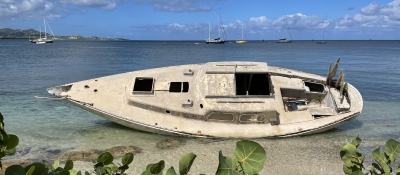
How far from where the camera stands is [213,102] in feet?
49.6

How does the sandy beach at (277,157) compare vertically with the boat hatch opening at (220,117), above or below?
below

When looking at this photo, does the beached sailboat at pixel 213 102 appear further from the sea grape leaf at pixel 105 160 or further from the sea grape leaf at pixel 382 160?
the sea grape leaf at pixel 105 160

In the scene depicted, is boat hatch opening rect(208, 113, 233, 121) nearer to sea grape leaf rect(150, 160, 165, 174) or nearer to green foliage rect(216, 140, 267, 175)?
sea grape leaf rect(150, 160, 165, 174)

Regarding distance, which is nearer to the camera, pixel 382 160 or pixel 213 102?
pixel 382 160

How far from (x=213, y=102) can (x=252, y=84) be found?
427 centimetres

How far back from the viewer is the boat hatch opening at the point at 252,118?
1498 cm

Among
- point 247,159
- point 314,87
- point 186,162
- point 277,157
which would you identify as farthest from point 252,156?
point 314,87

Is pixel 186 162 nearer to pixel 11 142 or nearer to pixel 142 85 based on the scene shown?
pixel 11 142

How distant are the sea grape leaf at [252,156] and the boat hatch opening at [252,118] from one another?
41.2ft

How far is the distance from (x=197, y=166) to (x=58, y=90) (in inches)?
356

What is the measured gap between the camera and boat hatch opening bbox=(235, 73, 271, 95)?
18.0m

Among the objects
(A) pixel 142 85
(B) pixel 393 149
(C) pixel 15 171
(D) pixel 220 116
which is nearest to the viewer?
(C) pixel 15 171

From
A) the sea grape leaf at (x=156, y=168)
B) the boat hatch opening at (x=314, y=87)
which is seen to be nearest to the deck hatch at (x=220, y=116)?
the boat hatch opening at (x=314, y=87)

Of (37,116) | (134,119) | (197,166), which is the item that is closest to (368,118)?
(197,166)
